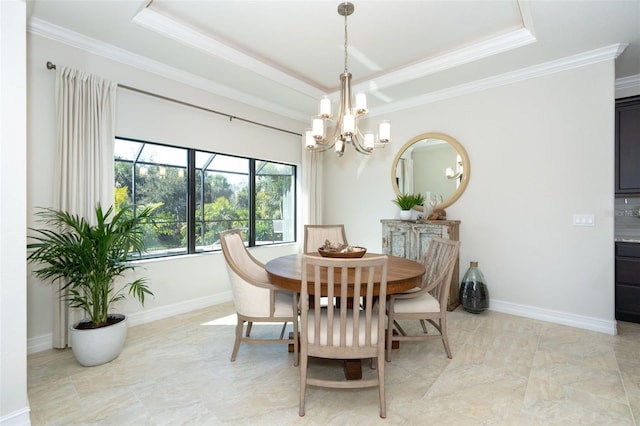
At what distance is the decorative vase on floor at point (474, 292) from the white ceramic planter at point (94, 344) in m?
3.43

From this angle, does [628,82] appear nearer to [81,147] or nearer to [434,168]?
[434,168]

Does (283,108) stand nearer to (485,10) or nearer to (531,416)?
(485,10)

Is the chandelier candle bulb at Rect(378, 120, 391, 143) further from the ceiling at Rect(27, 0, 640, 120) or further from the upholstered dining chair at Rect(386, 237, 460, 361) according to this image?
the upholstered dining chair at Rect(386, 237, 460, 361)

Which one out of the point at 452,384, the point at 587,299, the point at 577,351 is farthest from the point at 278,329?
the point at 587,299

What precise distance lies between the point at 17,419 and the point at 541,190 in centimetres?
454

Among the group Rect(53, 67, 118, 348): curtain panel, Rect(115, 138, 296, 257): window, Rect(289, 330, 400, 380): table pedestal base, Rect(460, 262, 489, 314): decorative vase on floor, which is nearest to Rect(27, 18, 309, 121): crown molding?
Rect(53, 67, 118, 348): curtain panel

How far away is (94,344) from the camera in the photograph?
2189 millimetres

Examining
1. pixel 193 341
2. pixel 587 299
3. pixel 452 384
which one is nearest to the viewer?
pixel 452 384

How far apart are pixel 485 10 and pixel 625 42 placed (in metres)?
1.44

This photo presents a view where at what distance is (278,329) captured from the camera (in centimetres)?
300

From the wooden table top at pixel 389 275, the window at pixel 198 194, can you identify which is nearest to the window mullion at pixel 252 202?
the window at pixel 198 194

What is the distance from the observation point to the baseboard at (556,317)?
2.86 m

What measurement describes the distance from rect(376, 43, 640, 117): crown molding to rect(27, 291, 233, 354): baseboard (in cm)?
354

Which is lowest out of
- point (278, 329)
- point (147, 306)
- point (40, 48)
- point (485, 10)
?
point (278, 329)
